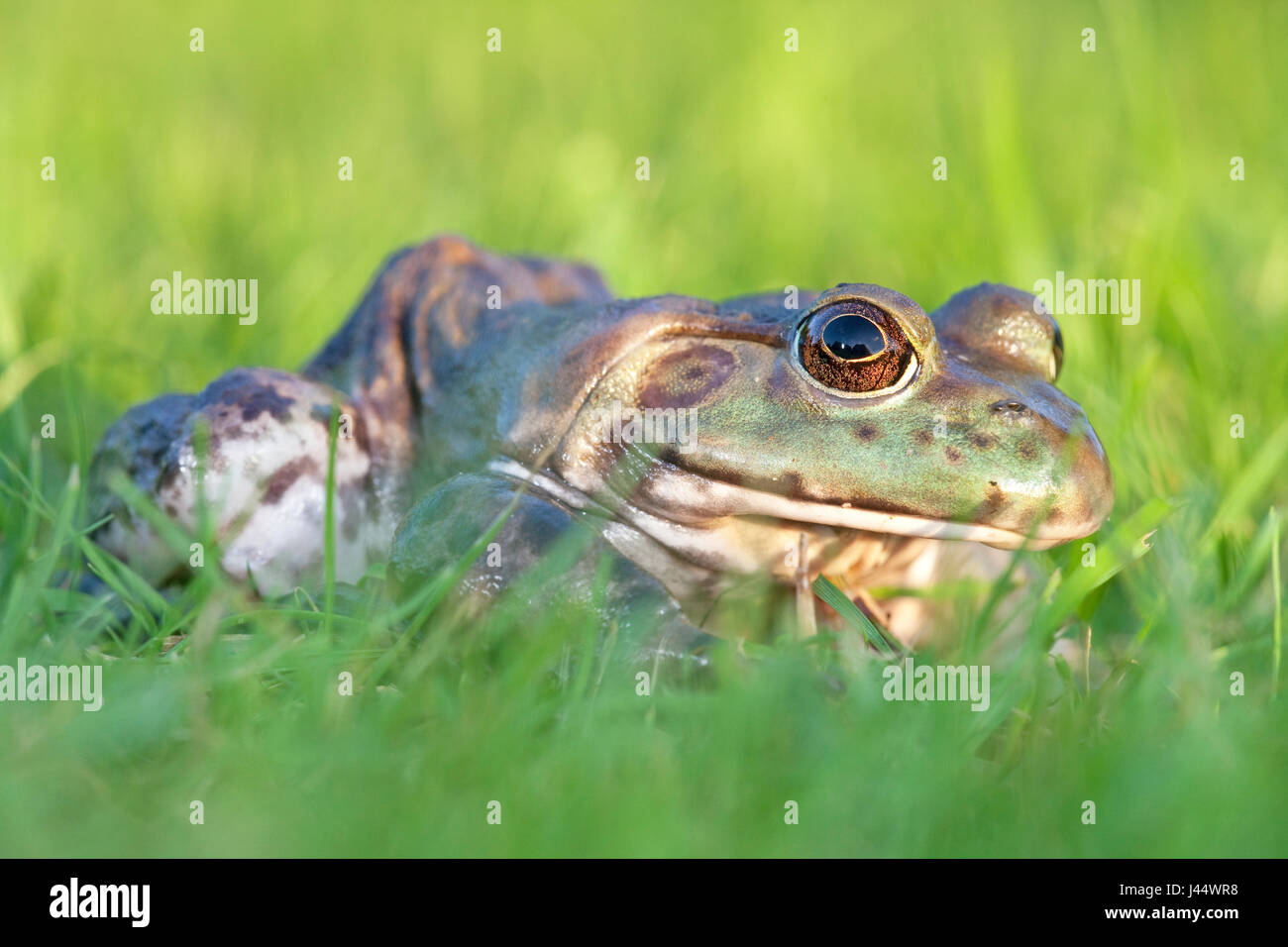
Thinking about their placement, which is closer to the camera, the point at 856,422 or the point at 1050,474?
the point at 1050,474

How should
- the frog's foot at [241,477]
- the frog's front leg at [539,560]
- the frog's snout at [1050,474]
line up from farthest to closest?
the frog's foot at [241,477] < the frog's snout at [1050,474] < the frog's front leg at [539,560]

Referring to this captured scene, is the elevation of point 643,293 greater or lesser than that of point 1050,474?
greater

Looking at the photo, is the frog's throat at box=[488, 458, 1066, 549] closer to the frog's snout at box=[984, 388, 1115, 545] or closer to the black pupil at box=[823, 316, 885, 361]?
the frog's snout at box=[984, 388, 1115, 545]

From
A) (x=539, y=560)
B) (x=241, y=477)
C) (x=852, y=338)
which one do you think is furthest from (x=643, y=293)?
(x=539, y=560)

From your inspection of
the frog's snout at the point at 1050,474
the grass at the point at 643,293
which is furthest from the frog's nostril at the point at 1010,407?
the grass at the point at 643,293

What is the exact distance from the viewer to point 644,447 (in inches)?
132

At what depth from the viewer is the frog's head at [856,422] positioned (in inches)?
120

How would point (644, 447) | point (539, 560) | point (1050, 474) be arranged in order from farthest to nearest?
point (644, 447) < point (539, 560) < point (1050, 474)

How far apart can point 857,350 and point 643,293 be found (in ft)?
10.00

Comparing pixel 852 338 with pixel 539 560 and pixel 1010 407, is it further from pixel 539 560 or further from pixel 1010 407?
pixel 539 560

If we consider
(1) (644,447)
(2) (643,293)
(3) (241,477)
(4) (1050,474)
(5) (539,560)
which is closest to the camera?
(4) (1050,474)

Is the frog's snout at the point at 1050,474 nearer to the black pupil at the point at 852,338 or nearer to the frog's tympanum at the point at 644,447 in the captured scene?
the frog's tympanum at the point at 644,447

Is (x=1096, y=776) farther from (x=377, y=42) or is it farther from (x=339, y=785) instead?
(x=377, y=42)

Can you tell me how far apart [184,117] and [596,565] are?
6.15 meters
